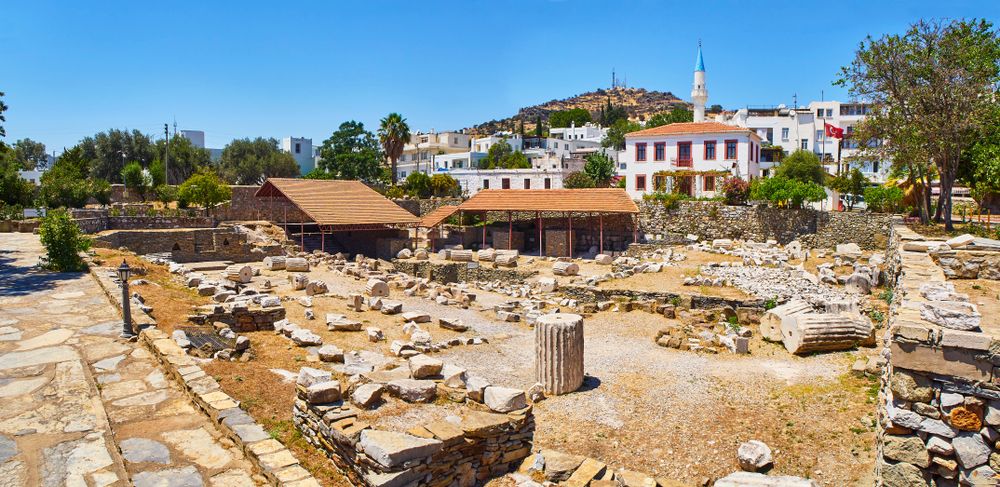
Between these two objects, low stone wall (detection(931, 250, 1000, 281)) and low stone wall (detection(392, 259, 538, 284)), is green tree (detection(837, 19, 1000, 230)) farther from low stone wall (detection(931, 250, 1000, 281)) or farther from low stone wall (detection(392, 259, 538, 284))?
low stone wall (detection(392, 259, 538, 284))

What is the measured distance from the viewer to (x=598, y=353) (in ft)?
50.7

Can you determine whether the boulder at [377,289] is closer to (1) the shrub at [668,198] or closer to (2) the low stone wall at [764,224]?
(2) the low stone wall at [764,224]

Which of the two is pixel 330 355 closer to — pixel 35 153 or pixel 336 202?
pixel 336 202

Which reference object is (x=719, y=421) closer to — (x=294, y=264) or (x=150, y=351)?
(x=150, y=351)

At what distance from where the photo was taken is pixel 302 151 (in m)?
80.6

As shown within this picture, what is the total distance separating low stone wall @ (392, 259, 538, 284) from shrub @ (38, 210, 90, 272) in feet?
51.2

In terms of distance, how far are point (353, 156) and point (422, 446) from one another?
59.7m

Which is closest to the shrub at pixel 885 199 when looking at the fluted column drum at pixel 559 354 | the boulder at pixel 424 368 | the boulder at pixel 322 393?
the fluted column drum at pixel 559 354

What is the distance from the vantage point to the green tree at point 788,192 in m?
32.1

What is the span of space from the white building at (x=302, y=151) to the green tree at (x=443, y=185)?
3295 centimetres

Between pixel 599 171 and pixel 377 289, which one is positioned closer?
pixel 377 289

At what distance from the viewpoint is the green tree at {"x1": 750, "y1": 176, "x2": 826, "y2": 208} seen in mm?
32125

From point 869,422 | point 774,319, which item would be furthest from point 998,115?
point 869,422

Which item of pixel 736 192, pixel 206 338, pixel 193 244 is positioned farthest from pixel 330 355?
pixel 736 192
